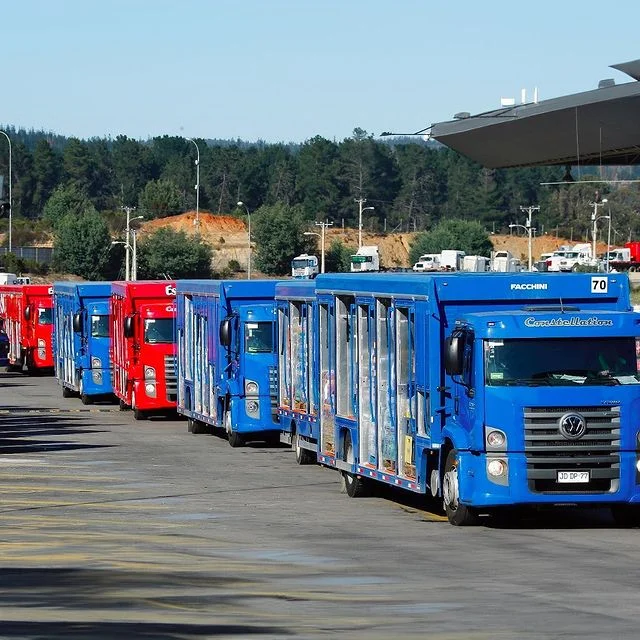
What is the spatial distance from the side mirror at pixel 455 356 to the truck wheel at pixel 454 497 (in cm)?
98

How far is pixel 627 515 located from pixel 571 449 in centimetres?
158

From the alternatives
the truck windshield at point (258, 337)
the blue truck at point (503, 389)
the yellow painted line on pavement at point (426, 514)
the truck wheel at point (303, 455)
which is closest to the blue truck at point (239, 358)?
the truck windshield at point (258, 337)

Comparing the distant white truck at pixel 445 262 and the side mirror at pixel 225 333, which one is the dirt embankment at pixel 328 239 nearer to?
the distant white truck at pixel 445 262

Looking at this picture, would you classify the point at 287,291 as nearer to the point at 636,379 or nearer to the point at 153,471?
the point at 153,471

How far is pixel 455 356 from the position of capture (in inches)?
765

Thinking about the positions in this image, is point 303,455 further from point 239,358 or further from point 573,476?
point 573,476

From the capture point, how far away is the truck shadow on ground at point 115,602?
12242 millimetres

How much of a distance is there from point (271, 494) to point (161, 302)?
17.2m

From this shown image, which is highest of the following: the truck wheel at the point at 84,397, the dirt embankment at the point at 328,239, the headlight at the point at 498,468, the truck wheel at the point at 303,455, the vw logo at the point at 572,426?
the dirt embankment at the point at 328,239

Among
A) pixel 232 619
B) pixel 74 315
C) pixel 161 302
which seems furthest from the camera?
pixel 74 315

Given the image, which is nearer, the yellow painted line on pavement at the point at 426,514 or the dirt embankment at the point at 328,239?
the yellow painted line on pavement at the point at 426,514

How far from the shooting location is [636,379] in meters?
19.6

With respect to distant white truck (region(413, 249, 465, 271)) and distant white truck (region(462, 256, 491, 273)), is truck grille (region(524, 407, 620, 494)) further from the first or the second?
distant white truck (region(413, 249, 465, 271))

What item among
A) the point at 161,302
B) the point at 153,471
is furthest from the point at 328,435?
the point at 161,302
